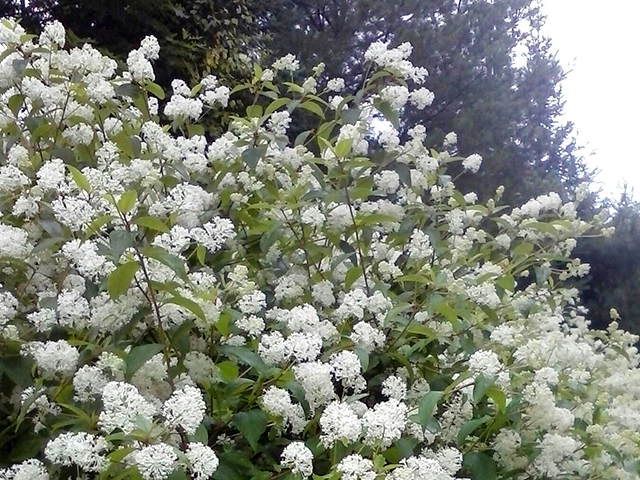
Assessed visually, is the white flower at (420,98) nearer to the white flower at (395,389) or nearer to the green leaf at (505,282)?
the green leaf at (505,282)

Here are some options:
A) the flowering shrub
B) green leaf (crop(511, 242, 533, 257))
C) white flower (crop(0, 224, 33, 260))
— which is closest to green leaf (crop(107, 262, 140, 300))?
the flowering shrub

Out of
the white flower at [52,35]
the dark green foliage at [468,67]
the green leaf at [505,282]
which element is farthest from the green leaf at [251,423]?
the dark green foliage at [468,67]

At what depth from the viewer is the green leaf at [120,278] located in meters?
1.29

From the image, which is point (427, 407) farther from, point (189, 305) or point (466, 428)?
point (189, 305)

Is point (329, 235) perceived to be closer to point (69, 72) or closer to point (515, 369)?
point (515, 369)

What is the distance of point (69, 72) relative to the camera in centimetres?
203

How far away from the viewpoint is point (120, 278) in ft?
4.24

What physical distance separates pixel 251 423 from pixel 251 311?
0.82 ft

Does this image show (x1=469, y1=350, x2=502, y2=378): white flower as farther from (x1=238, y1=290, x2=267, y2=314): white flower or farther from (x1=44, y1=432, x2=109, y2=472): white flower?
(x1=44, y1=432, x2=109, y2=472): white flower

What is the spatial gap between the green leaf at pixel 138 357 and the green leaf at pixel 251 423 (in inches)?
9.1

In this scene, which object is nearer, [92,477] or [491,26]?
[92,477]

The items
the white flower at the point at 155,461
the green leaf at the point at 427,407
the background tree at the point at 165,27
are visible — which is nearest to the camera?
the white flower at the point at 155,461

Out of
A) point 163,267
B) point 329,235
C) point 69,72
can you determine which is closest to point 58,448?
point 163,267

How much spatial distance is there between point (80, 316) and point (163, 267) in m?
0.23
